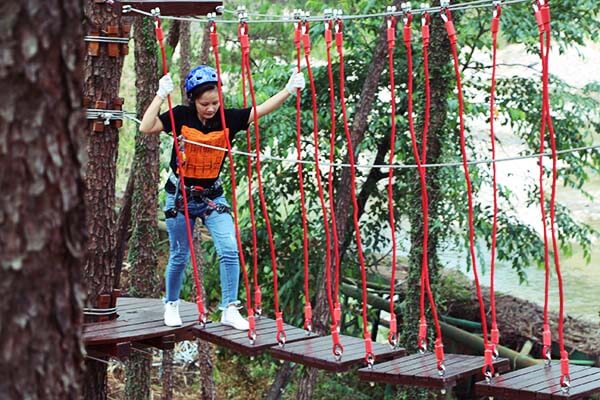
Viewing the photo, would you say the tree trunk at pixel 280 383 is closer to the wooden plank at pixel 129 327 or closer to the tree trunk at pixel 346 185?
the tree trunk at pixel 346 185

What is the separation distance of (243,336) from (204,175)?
560 millimetres

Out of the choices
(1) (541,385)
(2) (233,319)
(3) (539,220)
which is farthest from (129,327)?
(3) (539,220)

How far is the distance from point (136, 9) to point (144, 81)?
1875 mm

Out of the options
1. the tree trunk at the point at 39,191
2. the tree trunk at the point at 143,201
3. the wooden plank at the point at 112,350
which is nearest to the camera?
the tree trunk at the point at 39,191

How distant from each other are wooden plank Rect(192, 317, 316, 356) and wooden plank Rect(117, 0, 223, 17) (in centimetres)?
106

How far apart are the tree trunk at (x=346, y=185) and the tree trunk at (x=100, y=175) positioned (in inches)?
80.8

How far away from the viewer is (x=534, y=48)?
579 centimetres

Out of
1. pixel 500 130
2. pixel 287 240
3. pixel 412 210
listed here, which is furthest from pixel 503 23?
pixel 500 130

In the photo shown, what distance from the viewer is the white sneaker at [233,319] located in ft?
11.3

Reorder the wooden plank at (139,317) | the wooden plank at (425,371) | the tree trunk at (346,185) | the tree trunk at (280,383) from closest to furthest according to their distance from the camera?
1. the wooden plank at (425,371)
2. the wooden plank at (139,317)
3. the tree trunk at (346,185)
4. the tree trunk at (280,383)

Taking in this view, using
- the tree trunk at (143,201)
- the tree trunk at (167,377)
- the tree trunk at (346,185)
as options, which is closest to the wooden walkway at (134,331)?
the tree trunk at (143,201)

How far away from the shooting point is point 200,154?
3.45 meters

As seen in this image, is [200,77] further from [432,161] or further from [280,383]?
[280,383]

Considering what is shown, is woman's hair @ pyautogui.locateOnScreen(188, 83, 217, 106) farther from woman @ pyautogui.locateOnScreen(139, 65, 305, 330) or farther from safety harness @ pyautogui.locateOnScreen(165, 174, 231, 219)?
safety harness @ pyautogui.locateOnScreen(165, 174, 231, 219)
